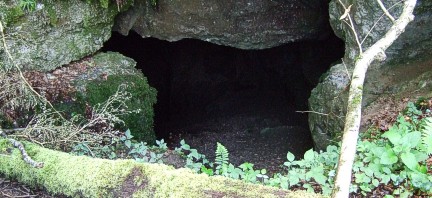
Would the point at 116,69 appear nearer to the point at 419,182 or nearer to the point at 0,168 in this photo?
the point at 0,168

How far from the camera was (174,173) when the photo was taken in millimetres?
2650

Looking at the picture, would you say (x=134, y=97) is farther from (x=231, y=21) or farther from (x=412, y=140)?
(x=412, y=140)

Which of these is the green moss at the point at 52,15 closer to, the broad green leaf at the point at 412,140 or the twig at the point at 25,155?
the twig at the point at 25,155

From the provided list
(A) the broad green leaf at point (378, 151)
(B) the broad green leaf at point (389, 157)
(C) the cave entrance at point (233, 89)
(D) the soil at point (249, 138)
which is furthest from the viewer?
(C) the cave entrance at point (233, 89)

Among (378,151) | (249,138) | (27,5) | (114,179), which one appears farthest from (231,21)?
(114,179)

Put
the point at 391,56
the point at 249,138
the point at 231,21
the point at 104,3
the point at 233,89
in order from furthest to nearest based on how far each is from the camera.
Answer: the point at 233,89 < the point at 249,138 < the point at 231,21 < the point at 104,3 < the point at 391,56

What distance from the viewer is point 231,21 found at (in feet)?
24.2

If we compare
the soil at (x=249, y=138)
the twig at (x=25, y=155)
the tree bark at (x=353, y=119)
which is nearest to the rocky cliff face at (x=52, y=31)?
the twig at (x=25, y=155)

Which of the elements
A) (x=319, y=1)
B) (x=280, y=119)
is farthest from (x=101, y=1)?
(x=280, y=119)

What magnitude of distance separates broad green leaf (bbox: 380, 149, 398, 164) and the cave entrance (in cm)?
461

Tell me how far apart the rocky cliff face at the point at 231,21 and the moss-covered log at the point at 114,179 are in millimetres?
3914

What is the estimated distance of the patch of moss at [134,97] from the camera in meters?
5.72

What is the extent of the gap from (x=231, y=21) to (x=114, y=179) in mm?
5082

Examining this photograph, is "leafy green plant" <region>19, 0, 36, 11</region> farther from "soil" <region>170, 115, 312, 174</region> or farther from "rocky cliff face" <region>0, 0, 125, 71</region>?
"soil" <region>170, 115, 312, 174</region>
